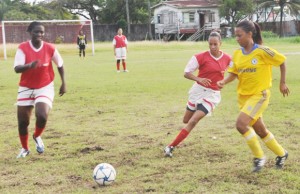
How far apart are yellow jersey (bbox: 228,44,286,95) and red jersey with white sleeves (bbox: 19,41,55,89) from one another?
2680mm

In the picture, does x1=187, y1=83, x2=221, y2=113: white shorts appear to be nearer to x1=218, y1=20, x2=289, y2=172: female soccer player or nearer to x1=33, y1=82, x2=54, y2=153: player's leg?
x1=218, y1=20, x2=289, y2=172: female soccer player

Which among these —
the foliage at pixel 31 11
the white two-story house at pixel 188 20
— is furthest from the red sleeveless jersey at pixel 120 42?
the foliage at pixel 31 11

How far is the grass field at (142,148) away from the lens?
225 inches

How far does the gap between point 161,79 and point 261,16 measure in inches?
2050

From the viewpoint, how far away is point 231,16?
60.9 m

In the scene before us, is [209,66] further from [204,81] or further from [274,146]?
[274,146]

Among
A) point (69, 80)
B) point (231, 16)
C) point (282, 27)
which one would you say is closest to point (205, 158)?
point (69, 80)

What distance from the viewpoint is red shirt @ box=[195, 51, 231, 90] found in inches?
286

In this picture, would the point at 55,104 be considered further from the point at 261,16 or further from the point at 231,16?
the point at 261,16

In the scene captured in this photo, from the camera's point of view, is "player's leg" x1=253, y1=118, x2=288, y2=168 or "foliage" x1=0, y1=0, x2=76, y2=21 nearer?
"player's leg" x1=253, y1=118, x2=288, y2=168

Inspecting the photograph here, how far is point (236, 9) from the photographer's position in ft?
197

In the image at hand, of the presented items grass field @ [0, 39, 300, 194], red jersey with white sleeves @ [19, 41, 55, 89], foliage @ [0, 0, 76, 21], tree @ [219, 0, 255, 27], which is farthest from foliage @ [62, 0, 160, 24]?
red jersey with white sleeves @ [19, 41, 55, 89]

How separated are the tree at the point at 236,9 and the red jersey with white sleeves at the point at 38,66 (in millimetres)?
53851

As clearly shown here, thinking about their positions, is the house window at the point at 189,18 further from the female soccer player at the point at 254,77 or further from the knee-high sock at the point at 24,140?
the female soccer player at the point at 254,77
